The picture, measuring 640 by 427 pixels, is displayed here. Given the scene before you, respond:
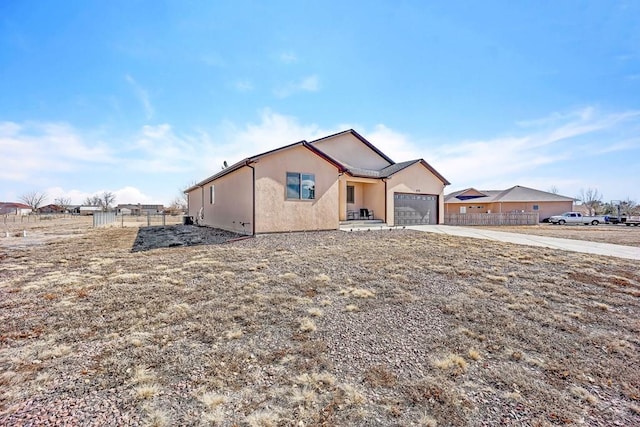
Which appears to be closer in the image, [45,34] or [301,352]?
[301,352]

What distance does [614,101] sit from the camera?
14.4 metres

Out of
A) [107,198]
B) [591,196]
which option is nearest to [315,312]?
[591,196]

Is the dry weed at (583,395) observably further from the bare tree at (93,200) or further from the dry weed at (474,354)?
the bare tree at (93,200)

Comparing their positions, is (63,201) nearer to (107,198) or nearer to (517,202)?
(107,198)

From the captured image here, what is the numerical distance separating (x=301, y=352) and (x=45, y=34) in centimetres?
1321

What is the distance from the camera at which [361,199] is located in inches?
728

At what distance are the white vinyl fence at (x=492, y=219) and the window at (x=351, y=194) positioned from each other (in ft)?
41.1

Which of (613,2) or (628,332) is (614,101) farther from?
(628,332)

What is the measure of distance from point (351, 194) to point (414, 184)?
13.8 feet

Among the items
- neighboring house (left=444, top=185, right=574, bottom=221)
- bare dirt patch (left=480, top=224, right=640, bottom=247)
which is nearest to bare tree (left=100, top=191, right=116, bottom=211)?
neighboring house (left=444, top=185, right=574, bottom=221)

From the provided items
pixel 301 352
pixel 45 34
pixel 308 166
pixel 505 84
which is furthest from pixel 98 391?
pixel 505 84

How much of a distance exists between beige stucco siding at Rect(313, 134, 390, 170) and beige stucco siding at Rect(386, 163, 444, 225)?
2916mm

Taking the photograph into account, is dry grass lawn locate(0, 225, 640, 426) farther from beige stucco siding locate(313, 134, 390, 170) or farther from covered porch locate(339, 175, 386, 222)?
beige stucco siding locate(313, 134, 390, 170)

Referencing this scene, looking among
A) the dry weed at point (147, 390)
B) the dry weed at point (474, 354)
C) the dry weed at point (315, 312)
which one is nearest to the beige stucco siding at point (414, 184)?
the dry weed at point (315, 312)
